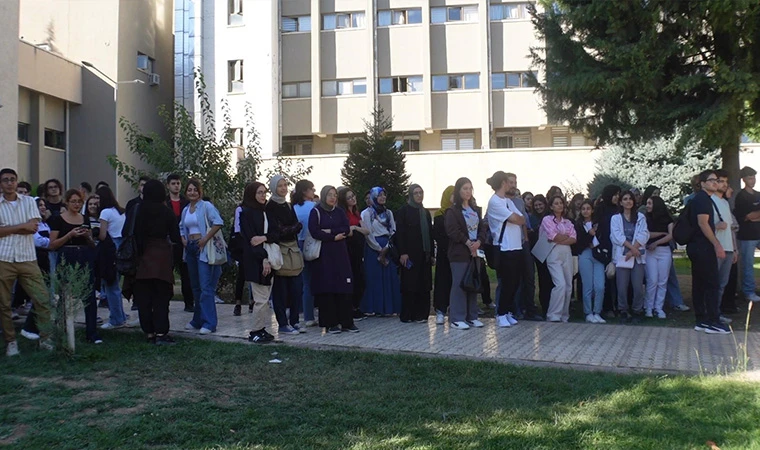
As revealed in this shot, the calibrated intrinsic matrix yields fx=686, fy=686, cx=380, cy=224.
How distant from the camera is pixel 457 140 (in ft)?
111

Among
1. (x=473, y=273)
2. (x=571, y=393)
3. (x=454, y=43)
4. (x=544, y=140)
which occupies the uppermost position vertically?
(x=454, y=43)

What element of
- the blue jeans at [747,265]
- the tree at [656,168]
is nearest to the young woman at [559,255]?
the blue jeans at [747,265]

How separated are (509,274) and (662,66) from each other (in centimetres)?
449

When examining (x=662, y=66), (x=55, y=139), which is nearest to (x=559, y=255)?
(x=662, y=66)

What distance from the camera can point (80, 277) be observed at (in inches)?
297

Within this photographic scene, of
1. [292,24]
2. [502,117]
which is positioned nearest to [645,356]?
[502,117]

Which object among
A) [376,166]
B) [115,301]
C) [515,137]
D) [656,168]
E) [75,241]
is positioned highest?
[515,137]

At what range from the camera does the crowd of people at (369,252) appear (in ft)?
27.2

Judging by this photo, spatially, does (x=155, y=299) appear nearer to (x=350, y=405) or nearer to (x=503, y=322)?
(x=350, y=405)

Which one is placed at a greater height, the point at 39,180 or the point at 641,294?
the point at 39,180

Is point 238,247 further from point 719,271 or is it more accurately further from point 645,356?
point 719,271

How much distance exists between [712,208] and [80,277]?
7.84 m

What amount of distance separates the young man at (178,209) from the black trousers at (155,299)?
4.01 ft

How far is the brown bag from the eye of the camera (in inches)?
348
